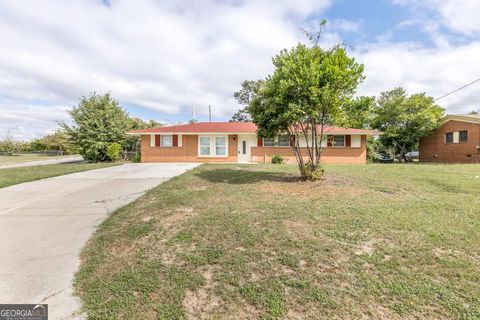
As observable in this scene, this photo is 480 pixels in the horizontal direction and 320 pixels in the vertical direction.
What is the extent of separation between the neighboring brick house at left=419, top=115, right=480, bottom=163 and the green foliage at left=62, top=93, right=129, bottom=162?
28.9 metres

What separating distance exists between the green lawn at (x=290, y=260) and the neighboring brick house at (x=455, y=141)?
18991 millimetres

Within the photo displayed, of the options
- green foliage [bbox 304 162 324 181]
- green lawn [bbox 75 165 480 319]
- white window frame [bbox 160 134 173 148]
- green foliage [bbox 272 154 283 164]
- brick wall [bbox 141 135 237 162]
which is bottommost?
green lawn [bbox 75 165 480 319]

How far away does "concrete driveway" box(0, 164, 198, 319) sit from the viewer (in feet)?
9.73

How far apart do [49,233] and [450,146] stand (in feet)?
90.8

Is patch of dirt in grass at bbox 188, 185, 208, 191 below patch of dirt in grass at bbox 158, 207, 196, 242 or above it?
above

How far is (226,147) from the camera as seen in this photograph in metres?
19.0

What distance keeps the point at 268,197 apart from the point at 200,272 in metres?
3.17

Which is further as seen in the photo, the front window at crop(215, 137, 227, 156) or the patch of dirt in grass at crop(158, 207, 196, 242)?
the front window at crop(215, 137, 227, 156)

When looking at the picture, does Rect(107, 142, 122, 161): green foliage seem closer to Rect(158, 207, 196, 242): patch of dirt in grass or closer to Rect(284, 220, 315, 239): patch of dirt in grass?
Rect(158, 207, 196, 242): patch of dirt in grass

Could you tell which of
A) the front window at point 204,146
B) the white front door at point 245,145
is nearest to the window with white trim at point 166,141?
the front window at point 204,146

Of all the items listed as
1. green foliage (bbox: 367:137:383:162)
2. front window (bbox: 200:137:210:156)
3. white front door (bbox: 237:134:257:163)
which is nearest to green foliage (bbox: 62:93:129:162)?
front window (bbox: 200:137:210:156)

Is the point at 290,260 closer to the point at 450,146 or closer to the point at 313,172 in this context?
the point at 313,172

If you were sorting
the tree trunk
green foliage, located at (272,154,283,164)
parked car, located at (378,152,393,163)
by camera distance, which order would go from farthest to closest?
1. parked car, located at (378,152,393,163)
2. the tree trunk
3. green foliage, located at (272,154,283,164)

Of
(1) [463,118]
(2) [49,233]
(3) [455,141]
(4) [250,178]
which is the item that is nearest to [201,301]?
(2) [49,233]
